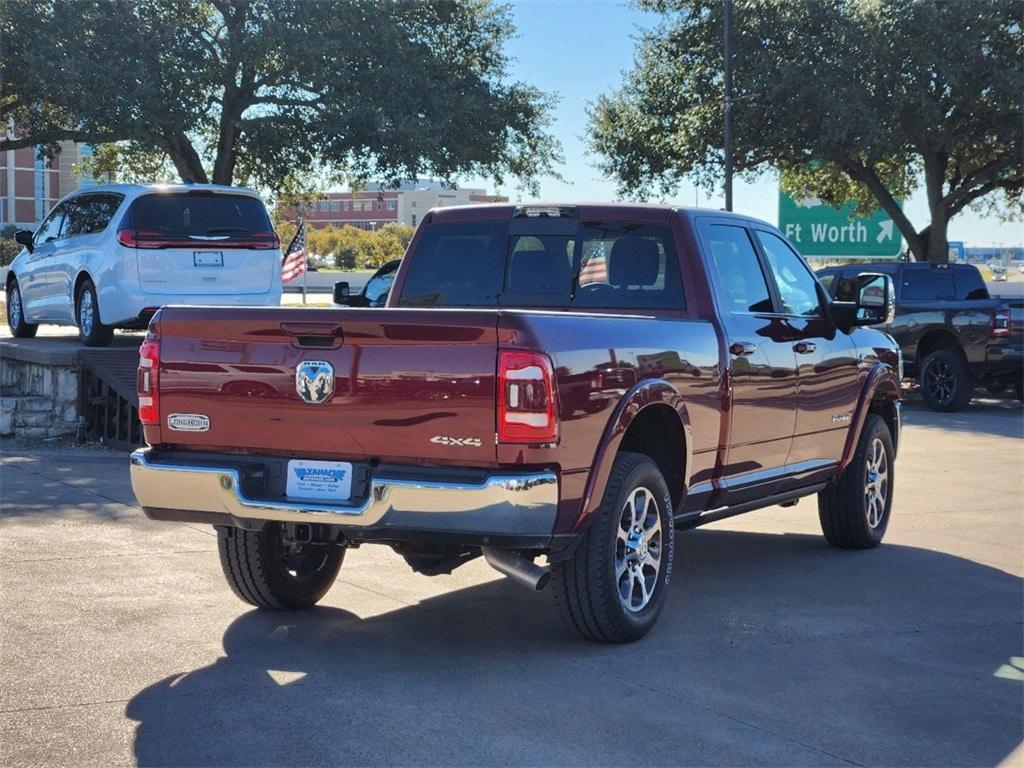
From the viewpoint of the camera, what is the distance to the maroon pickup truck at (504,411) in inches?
216

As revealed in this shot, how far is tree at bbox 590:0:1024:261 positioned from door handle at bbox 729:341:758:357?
63.8ft

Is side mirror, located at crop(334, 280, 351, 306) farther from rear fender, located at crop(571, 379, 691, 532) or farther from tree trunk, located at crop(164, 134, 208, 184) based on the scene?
tree trunk, located at crop(164, 134, 208, 184)

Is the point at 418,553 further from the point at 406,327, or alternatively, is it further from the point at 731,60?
the point at 731,60

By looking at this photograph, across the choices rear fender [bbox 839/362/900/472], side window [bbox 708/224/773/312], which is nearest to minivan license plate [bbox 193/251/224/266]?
rear fender [bbox 839/362/900/472]

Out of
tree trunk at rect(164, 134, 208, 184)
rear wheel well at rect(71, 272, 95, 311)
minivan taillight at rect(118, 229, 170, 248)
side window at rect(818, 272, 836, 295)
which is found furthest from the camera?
tree trunk at rect(164, 134, 208, 184)

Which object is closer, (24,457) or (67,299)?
(24,457)

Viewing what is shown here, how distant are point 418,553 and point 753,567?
2.76m

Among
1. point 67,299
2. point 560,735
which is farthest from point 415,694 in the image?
point 67,299

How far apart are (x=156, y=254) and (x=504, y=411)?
8.89 metres

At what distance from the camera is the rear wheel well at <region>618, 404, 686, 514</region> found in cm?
650

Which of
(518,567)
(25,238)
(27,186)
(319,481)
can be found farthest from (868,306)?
(27,186)

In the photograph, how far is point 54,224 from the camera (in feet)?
50.1

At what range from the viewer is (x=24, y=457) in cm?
1210

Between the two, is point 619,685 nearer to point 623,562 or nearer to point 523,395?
point 623,562
